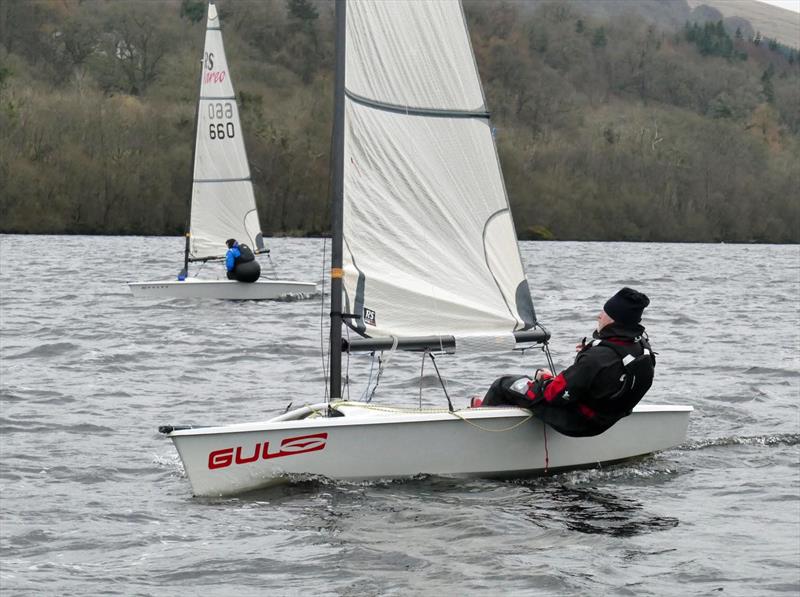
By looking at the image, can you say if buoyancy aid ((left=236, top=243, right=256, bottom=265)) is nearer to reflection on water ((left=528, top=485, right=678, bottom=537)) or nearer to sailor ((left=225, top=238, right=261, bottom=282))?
sailor ((left=225, top=238, right=261, bottom=282))

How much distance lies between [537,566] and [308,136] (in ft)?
241

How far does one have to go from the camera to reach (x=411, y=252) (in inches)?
397

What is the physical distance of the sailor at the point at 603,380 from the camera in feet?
30.1

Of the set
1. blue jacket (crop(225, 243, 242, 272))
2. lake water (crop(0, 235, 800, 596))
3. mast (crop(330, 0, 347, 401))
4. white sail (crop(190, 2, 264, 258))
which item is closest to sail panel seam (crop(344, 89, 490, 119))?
mast (crop(330, 0, 347, 401))

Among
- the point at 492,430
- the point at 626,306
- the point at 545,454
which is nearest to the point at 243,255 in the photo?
the point at 545,454

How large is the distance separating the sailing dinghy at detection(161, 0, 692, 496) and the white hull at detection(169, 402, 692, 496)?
1 centimetres

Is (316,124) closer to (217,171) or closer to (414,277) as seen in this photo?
(217,171)

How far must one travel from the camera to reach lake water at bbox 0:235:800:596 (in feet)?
24.8

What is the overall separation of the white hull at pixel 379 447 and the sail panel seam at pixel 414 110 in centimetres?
217

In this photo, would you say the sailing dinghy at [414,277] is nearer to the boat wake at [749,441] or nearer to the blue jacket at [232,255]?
the boat wake at [749,441]

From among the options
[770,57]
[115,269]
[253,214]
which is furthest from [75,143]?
[770,57]

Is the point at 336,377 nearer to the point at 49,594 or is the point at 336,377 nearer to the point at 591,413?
the point at 591,413

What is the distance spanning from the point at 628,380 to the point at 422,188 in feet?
7.08

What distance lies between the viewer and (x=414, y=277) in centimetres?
1007
